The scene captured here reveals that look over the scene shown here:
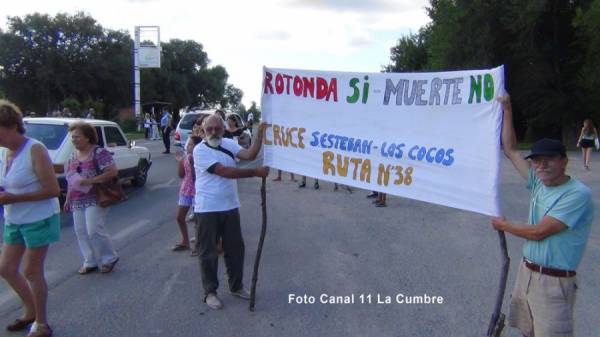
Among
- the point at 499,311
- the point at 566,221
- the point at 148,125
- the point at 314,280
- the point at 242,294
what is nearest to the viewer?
the point at 566,221

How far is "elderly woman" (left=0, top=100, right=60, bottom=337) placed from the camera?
13.0 feet

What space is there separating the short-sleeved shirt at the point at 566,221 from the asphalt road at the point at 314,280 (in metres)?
1.45

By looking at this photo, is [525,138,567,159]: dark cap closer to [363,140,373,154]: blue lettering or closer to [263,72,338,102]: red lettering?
[363,140,373,154]: blue lettering

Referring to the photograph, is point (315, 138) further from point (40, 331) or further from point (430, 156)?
point (40, 331)

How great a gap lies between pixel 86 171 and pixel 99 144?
169 inches

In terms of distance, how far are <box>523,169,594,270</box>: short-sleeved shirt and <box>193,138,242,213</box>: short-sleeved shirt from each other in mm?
2609

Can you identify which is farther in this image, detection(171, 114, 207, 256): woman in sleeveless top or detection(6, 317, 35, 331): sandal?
detection(171, 114, 207, 256): woman in sleeveless top

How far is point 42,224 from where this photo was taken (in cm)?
405

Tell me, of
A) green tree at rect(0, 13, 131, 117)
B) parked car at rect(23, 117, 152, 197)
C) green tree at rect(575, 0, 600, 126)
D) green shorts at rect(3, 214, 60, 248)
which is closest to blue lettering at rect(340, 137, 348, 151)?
green shorts at rect(3, 214, 60, 248)

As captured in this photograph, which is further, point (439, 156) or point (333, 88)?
point (333, 88)

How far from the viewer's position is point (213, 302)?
15.6 ft

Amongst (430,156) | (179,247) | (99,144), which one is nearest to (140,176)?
(99,144)

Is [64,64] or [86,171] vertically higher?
[64,64]

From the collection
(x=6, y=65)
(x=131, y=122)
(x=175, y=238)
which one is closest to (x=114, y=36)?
(x=6, y=65)
